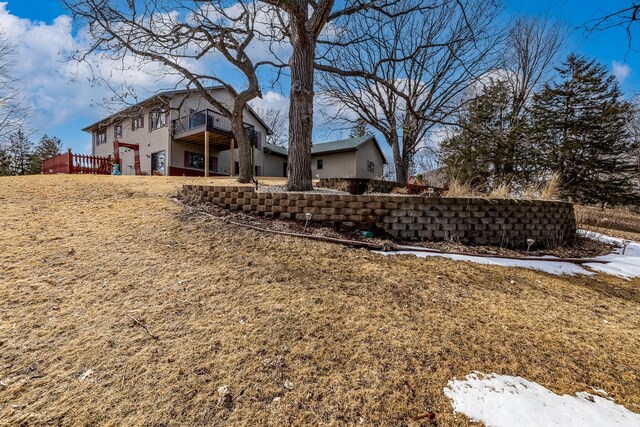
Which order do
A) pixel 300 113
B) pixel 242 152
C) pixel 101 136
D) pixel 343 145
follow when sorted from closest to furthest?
pixel 300 113 → pixel 242 152 → pixel 101 136 → pixel 343 145

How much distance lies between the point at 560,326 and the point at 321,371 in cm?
215

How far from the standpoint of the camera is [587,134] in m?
13.9

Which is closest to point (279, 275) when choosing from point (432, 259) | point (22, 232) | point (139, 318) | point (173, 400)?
point (139, 318)

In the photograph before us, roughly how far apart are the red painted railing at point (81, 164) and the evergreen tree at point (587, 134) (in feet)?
70.6

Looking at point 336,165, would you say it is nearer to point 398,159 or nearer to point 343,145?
point 343,145

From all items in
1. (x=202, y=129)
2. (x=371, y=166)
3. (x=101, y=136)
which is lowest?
(x=371, y=166)

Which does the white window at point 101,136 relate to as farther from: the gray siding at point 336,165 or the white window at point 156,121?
the gray siding at point 336,165

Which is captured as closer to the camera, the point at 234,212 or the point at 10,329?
the point at 10,329

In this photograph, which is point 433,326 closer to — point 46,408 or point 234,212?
point 46,408

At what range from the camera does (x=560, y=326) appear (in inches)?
89.1

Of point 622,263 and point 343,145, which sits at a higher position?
point 343,145

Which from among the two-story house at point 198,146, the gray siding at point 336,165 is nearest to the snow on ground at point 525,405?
the two-story house at point 198,146

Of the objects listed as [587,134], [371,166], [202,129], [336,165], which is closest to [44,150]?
[202,129]

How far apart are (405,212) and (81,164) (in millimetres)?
15582
